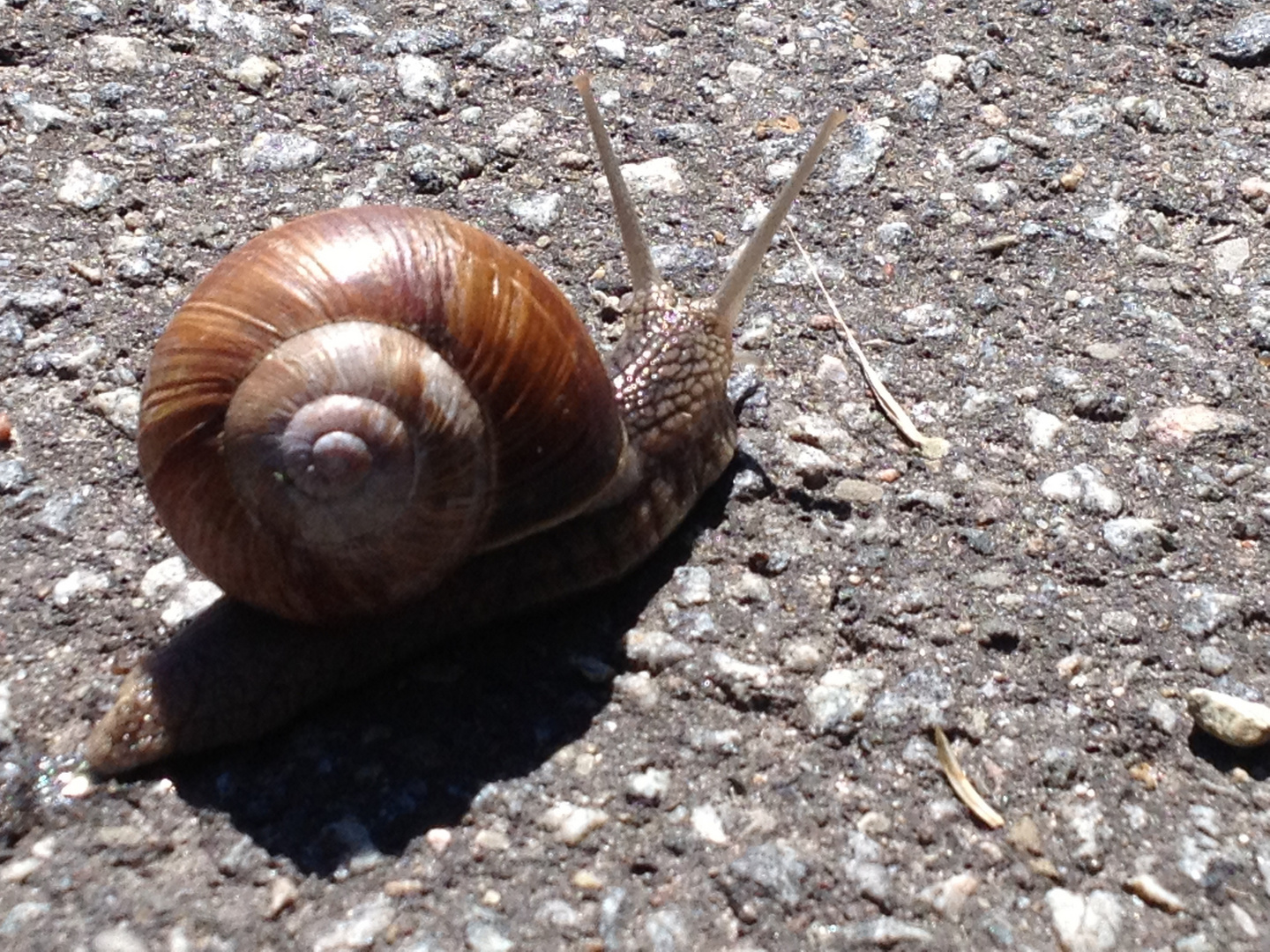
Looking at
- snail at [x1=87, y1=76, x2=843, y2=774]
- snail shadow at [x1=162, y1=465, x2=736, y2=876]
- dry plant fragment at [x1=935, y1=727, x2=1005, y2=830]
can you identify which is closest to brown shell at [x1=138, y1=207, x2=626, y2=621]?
snail at [x1=87, y1=76, x2=843, y2=774]

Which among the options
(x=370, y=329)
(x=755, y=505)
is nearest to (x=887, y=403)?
(x=755, y=505)

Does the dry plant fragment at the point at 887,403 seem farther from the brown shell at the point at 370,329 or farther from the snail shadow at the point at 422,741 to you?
the brown shell at the point at 370,329

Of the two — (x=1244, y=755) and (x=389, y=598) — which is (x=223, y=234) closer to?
(x=389, y=598)

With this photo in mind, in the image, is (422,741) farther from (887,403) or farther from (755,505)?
(887,403)

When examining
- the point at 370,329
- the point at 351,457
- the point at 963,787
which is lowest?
the point at 963,787

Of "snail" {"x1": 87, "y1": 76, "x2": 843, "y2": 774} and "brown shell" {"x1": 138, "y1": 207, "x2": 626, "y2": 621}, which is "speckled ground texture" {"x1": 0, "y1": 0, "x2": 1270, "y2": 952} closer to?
"snail" {"x1": 87, "y1": 76, "x2": 843, "y2": 774}
